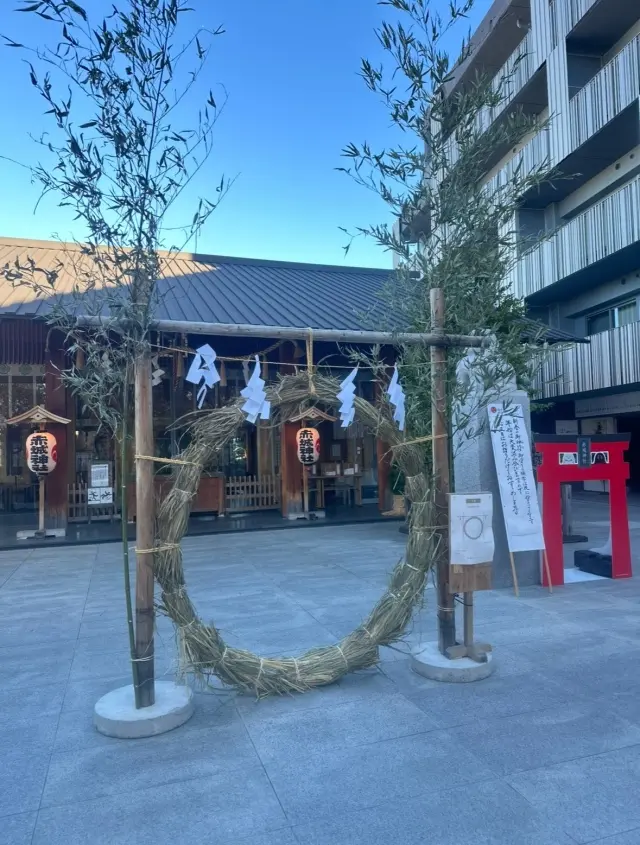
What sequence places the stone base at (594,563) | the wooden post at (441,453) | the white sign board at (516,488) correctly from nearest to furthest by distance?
the wooden post at (441,453), the white sign board at (516,488), the stone base at (594,563)

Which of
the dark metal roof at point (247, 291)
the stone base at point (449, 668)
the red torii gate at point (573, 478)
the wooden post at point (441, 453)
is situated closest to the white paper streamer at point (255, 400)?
the wooden post at point (441, 453)

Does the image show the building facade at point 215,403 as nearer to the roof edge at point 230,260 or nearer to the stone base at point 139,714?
the roof edge at point 230,260

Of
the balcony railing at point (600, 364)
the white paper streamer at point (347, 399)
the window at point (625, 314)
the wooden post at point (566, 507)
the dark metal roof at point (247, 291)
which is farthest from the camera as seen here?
the window at point (625, 314)

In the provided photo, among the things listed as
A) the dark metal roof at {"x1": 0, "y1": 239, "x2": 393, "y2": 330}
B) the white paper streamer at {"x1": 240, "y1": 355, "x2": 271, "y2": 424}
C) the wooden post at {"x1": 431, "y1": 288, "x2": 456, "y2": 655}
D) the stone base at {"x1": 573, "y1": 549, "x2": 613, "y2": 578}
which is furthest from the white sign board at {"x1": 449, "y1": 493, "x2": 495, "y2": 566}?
the dark metal roof at {"x1": 0, "y1": 239, "x2": 393, "y2": 330}

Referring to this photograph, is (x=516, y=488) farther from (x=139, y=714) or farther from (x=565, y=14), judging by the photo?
(x=565, y=14)

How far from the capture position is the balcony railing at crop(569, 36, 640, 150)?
13445 millimetres

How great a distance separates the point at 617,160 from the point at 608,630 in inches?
563

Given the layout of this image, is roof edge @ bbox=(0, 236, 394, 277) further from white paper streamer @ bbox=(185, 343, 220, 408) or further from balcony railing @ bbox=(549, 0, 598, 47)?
white paper streamer @ bbox=(185, 343, 220, 408)

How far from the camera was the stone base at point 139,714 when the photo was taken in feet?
11.2

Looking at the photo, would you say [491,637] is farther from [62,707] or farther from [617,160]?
[617,160]

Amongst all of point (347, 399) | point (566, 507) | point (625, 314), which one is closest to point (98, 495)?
point (566, 507)

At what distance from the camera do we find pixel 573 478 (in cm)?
691

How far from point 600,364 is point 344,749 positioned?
49.5ft

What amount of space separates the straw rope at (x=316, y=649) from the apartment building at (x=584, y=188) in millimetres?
10179
